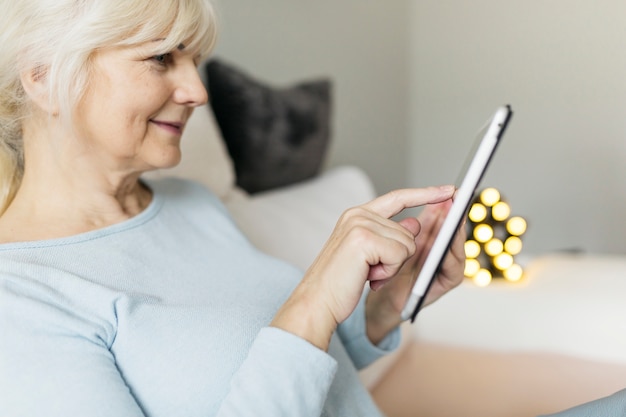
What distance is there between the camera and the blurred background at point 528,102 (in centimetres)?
66

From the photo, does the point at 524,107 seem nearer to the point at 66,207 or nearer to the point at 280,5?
the point at 66,207

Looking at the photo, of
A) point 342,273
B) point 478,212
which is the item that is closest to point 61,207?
point 342,273

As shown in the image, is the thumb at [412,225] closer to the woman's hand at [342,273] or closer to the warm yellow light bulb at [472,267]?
the woman's hand at [342,273]

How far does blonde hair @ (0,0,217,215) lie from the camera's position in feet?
2.48

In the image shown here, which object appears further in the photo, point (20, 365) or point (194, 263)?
point (194, 263)

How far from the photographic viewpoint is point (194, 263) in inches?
34.7

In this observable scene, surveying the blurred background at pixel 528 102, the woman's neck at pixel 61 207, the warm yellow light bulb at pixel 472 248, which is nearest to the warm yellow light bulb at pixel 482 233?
the warm yellow light bulb at pixel 472 248

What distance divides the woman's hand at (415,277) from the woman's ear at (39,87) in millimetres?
426

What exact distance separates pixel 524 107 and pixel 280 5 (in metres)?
1.17

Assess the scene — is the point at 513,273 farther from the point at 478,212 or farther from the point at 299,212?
the point at 299,212

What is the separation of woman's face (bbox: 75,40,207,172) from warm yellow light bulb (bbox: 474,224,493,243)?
53cm

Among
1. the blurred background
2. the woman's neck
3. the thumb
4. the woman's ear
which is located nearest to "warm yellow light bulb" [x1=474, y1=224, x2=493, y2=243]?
the blurred background

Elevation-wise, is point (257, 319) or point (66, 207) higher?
point (66, 207)

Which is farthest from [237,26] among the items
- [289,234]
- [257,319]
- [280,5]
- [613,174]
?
[613,174]
